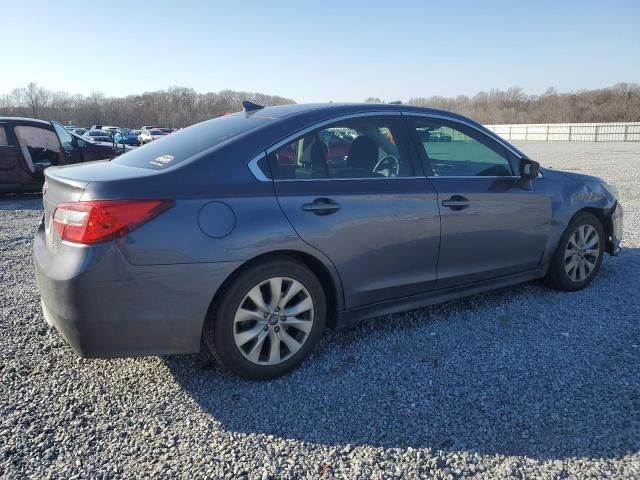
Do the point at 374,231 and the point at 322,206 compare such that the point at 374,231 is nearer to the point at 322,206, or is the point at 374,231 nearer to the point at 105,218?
the point at 322,206

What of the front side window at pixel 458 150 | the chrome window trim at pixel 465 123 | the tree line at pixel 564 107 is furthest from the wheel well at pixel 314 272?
the tree line at pixel 564 107

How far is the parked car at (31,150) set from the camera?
34.4 ft

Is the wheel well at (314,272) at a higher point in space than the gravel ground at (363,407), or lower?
higher

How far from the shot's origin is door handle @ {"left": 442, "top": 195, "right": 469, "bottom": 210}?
3834 mm

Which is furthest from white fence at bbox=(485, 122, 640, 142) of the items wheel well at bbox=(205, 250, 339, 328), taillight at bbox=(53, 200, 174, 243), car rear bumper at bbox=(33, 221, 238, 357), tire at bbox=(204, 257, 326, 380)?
taillight at bbox=(53, 200, 174, 243)

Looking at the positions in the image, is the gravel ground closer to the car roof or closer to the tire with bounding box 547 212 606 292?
the tire with bounding box 547 212 606 292

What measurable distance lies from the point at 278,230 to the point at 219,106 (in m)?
95.8

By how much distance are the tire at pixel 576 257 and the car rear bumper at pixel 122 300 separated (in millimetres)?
3166

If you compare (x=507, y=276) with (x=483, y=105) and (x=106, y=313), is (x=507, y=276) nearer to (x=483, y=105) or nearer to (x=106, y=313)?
(x=106, y=313)

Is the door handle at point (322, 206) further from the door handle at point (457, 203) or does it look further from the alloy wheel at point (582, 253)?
the alloy wheel at point (582, 253)

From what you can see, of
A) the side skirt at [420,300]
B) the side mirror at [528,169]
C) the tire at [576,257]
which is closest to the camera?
the side skirt at [420,300]

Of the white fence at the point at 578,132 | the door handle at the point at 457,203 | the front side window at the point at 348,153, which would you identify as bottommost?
the white fence at the point at 578,132

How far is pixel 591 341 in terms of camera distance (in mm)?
3783

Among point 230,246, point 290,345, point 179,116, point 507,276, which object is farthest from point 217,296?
point 179,116
